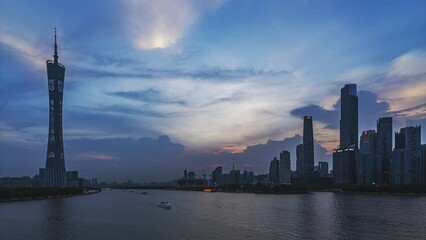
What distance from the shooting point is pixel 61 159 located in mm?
173375

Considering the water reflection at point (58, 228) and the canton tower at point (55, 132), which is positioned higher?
the canton tower at point (55, 132)

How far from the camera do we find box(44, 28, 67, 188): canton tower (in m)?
167

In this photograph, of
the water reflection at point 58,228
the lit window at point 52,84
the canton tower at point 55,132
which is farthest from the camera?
the lit window at point 52,84

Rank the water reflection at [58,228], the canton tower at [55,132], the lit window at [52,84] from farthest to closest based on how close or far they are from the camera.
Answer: the lit window at [52,84] → the canton tower at [55,132] → the water reflection at [58,228]

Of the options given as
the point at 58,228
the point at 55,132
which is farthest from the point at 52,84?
the point at 58,228

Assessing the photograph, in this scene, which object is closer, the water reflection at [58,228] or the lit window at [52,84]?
the water reflection at [58,228]

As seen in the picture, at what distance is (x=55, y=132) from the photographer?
166 m

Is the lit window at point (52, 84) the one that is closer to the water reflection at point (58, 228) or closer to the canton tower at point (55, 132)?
the canton tower at point (55, 132)

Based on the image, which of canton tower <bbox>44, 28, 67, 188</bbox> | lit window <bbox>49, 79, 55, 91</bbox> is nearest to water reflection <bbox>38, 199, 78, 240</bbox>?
canton tower <bbox>44, 28, 67, 188</bbox>

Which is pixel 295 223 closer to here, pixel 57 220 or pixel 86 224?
pixel 86 224

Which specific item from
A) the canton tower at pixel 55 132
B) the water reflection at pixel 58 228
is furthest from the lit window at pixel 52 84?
the water reflection at pixel 58 228

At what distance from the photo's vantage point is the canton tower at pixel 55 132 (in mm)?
166750

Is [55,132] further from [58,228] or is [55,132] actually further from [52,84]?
[58,228]

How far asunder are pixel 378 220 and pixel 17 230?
5007 cm
